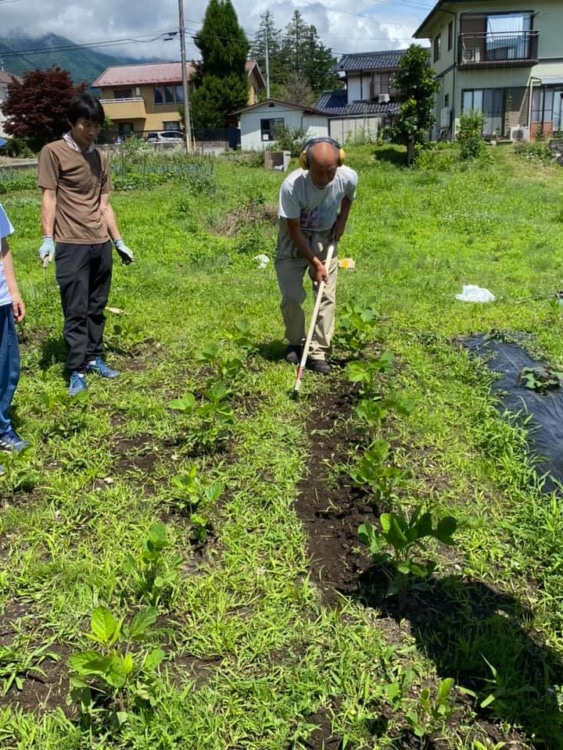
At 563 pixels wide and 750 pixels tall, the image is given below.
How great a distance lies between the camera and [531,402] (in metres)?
3.73

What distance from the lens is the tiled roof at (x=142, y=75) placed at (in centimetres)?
3853

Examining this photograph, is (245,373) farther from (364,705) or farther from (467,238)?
(467,238)

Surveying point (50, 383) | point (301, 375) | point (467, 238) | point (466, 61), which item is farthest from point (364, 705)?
point (466, 61)

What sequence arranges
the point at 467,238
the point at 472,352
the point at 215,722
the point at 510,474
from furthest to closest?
the point at 467,238, the point at 472,352, the point at 510,474, the point at 215,722

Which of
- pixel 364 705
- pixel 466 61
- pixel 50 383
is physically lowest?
pixel 364 705

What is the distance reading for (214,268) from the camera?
8.11 meters

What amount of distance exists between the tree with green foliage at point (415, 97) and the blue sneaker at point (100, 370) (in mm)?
15095

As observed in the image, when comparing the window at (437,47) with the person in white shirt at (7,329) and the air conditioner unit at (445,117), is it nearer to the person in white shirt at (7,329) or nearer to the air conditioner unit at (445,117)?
the air conditioner unit at (445,117)

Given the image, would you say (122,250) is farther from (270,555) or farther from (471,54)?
(471,54)

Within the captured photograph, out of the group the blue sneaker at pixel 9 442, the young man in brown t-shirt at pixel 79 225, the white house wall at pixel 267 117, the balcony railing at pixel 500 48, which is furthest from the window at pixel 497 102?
the blue sneaker at pixel 9 442

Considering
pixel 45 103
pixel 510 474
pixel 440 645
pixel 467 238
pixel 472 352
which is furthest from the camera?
pixel 45 103

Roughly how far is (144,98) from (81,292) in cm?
4016

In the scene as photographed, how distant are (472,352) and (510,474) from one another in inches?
71.9

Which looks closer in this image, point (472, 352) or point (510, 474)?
point (510, 474)
